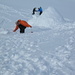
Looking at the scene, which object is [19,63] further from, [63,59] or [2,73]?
[63,59]

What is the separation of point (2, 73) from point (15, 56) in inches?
47.6

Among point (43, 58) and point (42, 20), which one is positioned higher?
point (42, 20)

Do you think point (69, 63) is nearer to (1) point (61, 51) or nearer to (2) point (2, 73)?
(1) point (61, 51)

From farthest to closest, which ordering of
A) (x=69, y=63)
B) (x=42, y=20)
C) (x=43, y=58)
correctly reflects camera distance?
(x=42, y=20) → (x=43, y=58) → (x=69, y=63)

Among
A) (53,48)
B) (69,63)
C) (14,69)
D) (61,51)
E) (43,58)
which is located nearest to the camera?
(14,69)

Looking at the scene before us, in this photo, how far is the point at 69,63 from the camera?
4.39 meters

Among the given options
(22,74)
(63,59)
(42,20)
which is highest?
(42,20)

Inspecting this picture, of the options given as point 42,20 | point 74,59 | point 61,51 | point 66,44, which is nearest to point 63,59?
point 74,59

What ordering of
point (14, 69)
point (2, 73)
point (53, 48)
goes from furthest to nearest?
point (53, 48), point (14, 69), point (2, 73)

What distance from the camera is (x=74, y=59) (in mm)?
4609

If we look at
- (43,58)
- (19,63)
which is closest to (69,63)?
(43,58)

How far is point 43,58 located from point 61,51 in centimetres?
77

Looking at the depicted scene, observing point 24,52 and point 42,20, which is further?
point 42,20

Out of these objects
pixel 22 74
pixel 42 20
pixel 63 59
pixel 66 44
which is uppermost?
pixel 42 20
